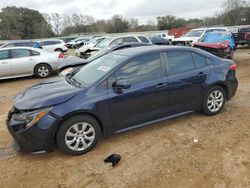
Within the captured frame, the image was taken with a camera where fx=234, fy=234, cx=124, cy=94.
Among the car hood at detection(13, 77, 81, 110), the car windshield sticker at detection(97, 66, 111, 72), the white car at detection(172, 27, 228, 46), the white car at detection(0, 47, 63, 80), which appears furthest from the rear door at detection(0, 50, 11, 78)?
the white car at detection(172, 27, 228, 46)

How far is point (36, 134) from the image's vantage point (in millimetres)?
→ 3264

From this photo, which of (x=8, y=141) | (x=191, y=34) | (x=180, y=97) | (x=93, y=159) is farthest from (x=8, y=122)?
(x=191, y=34)

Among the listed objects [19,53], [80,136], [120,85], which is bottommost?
[80,136]

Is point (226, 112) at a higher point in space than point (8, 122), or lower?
lower

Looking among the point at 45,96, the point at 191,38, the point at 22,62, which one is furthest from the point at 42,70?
the point at 191,38

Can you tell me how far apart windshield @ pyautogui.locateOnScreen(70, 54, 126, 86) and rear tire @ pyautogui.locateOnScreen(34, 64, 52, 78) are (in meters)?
5.67

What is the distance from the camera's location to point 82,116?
347cm

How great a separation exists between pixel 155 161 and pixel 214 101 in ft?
7.09

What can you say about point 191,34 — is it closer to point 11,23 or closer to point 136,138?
point 136,138

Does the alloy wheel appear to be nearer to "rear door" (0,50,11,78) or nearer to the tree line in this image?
"rear door" (0,50,11,78)

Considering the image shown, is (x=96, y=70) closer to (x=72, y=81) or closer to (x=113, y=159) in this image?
(x=72, y=81)

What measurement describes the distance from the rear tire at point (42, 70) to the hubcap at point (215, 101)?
7.12 meters

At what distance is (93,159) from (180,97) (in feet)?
6.32

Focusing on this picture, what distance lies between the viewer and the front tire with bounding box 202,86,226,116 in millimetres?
4664
